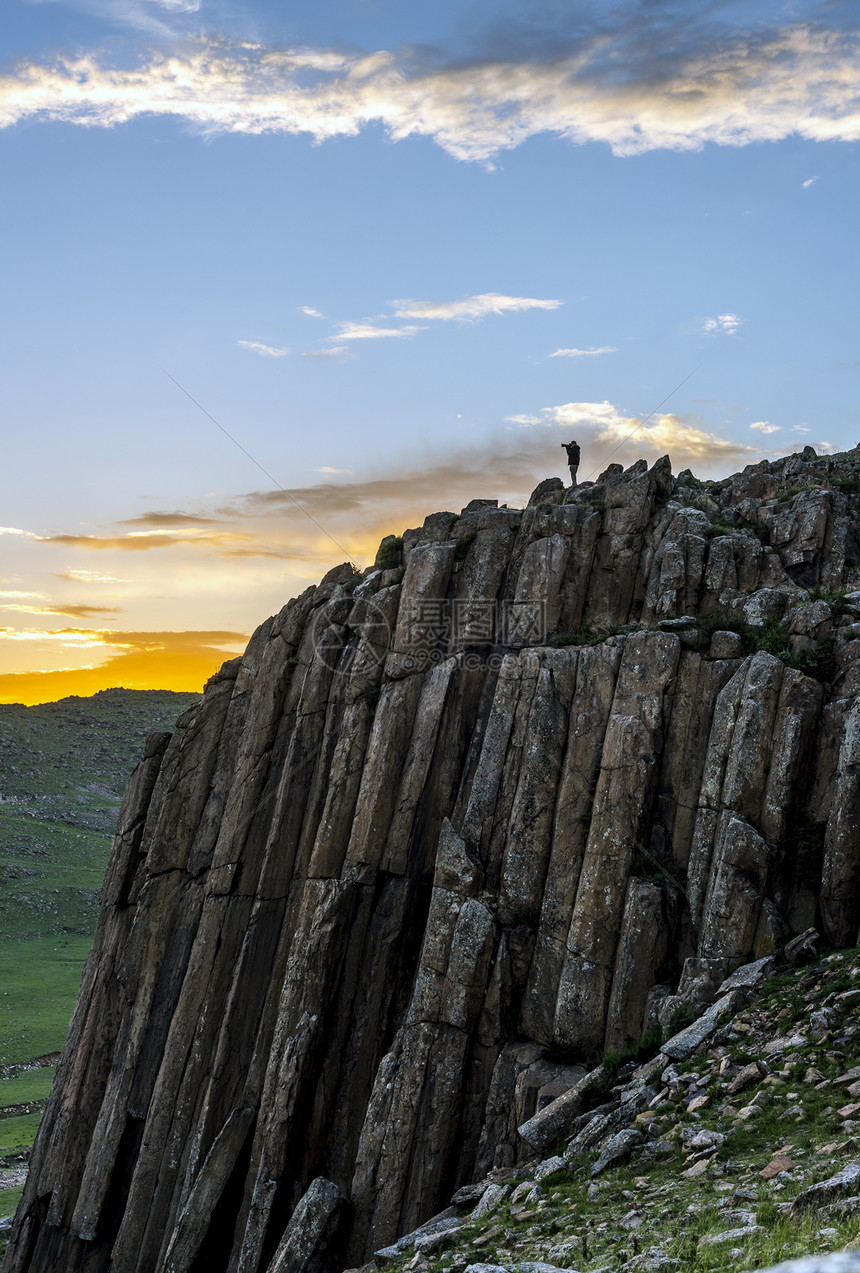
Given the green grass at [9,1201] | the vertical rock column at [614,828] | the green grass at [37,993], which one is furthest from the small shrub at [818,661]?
the green grass at [37,993]

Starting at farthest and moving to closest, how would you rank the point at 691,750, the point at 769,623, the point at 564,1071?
the point at 769,623 → the point at 691,750 → the point at 564,1071

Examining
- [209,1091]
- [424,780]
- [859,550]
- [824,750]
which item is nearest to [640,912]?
[824,750]

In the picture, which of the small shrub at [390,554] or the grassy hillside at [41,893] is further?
the grassy hillside at [41,893]

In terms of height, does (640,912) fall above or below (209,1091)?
above

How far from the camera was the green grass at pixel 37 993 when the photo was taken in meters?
81.2

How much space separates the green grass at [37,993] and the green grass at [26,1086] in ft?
11.1

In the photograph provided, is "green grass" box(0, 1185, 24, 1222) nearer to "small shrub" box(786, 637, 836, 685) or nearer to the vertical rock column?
the vertical rock column

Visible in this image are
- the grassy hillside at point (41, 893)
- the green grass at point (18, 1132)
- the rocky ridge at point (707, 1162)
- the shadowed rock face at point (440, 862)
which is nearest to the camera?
the rocky ridge at point (707, 1162)

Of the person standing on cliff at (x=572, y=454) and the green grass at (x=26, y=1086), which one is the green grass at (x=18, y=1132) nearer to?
the green grass at (x=26, y=1086)

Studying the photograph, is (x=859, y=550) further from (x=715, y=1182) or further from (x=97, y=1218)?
(x=97, y=1218)

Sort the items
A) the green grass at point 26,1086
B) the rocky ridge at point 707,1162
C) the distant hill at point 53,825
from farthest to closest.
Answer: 1. the distant hill at point 53,825
2. the green grass at point 26,1086
3. the rocky ridge at point 707,1162

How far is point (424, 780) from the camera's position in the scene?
36.8m

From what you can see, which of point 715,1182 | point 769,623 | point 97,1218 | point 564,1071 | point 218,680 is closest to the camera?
point 715,1182

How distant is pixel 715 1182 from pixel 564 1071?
38.1 ft
